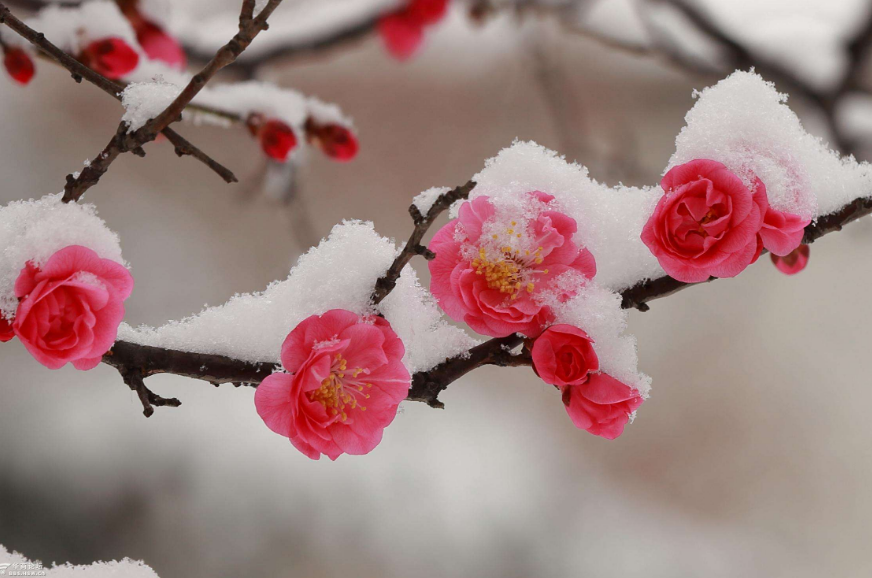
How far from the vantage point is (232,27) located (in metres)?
1.02

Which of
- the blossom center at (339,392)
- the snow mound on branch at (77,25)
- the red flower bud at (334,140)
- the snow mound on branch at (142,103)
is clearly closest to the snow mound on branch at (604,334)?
the blossom center at (339,392)

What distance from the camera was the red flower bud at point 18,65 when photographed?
0.46 m

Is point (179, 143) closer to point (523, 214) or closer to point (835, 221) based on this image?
point (523, 214)

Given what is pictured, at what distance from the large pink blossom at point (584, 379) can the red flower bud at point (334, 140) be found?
32 cm

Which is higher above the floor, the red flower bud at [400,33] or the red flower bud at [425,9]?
the red flower bud at [425,9]

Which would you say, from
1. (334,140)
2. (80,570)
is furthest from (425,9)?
(80,570)

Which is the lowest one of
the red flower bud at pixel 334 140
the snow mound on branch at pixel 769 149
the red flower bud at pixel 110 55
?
the snow mound on branch at pixel 769 149

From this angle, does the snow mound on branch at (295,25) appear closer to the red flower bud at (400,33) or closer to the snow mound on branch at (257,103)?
the red flower bud at (400,33)

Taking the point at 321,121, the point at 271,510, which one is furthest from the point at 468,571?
the point at 321,121

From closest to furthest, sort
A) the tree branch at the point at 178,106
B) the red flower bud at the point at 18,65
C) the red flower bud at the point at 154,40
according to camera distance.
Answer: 1. the tree branch at the point at 178,106
2. the red flower bud at the point at 18,65
3. the red flower bud at the point at 154,40

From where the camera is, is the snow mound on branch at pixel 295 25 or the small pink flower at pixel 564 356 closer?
the small pink flower at pixel 564 356

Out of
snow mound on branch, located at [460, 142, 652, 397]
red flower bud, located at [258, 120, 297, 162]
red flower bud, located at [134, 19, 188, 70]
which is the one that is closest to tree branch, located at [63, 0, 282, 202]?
snow mound on branch, located at [460, 142, 652, 397]

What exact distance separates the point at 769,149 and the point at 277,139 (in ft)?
1.17

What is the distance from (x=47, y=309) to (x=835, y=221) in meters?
0.37
